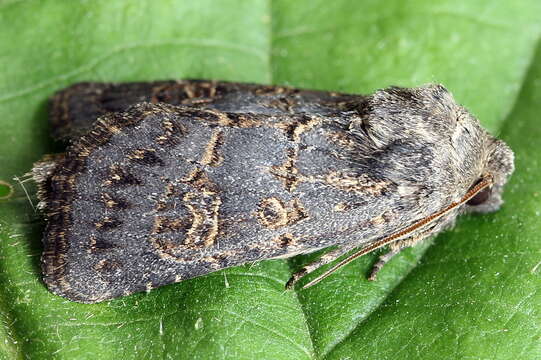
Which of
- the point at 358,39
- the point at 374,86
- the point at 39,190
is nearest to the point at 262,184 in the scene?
the point at 39,190

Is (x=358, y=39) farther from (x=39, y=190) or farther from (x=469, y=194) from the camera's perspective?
(x=39, y=190)

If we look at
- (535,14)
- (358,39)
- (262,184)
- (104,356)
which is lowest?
(104,356)

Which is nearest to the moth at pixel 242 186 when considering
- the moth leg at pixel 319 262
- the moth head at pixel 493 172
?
the moth leg at pixel 319 262

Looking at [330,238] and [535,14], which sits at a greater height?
[535,14]

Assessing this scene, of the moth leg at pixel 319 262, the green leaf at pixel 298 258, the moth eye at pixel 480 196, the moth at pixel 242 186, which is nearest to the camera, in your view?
the green leaf at pixel 298 258

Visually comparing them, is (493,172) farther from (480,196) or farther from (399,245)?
(399,245)

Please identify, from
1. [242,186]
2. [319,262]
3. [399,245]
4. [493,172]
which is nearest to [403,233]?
[399,245]

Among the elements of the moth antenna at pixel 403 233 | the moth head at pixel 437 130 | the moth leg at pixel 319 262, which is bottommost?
the moth leg at pixel 319 262

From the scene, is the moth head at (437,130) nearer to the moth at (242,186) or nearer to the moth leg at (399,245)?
the moth at (242,186)
